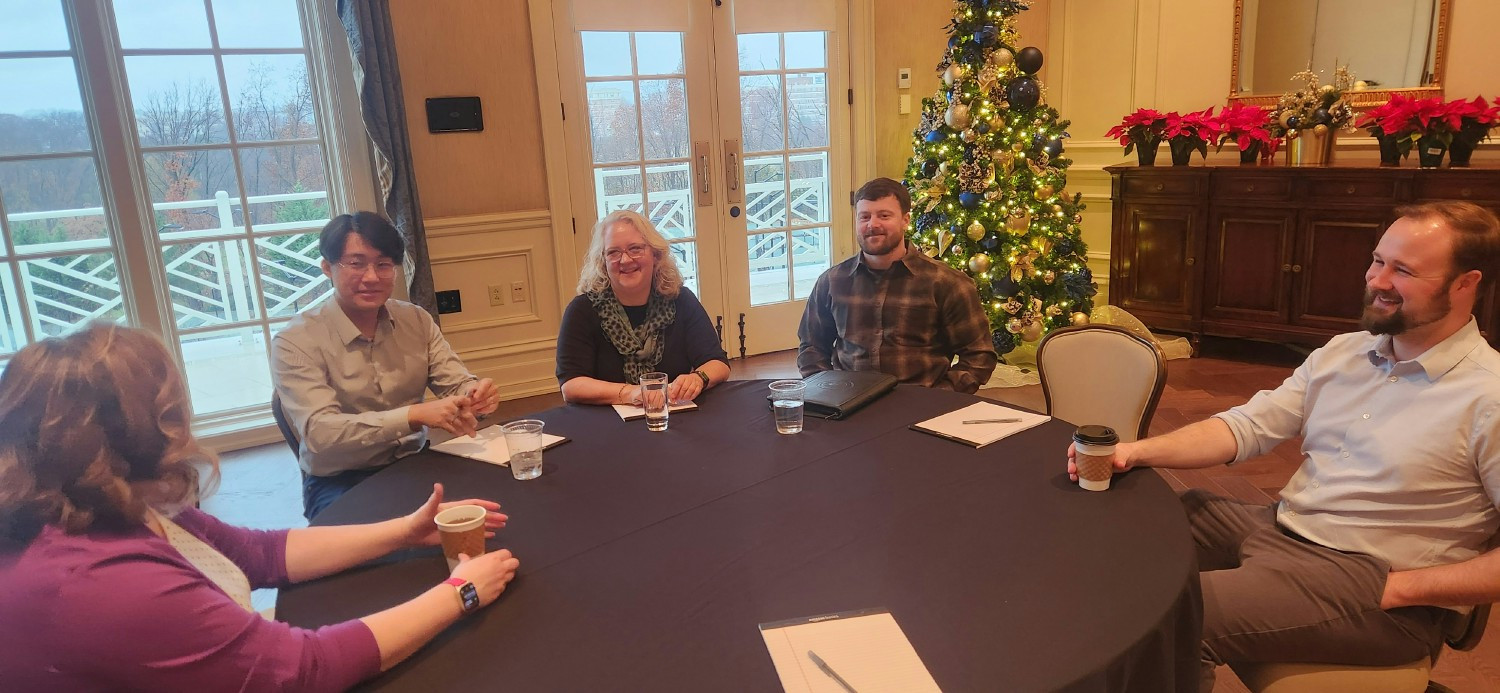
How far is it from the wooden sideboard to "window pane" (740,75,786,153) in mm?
1886

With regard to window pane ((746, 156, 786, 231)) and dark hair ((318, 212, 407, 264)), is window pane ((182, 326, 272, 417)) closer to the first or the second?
dark hair ((318, 212, 407, 264))

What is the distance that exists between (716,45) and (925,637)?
402cm

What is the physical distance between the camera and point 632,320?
7.98 feet

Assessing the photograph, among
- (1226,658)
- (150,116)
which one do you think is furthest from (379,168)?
(1226,658)

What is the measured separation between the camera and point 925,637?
1.12 meters

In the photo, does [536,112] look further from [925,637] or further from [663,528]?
[925,637]

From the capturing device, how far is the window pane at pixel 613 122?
14.5 ft

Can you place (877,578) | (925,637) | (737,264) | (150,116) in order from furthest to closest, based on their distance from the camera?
1. (737,264)
2. (150,116)
3. (877,578)
4. (925,637)

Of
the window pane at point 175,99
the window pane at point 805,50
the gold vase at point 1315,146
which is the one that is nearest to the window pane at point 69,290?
the window pane at point 175,99

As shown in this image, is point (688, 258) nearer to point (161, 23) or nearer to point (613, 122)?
point (613, 122)

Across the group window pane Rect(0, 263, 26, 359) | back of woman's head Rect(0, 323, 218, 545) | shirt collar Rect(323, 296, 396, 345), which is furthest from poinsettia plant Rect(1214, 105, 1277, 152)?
window pane Rect(0, 263, 26, 359)

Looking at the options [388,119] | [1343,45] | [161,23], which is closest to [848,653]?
[388,119]

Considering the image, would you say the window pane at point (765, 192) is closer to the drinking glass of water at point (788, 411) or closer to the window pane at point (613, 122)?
the window pane at point (613, 122)

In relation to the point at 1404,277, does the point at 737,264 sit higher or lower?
lower
